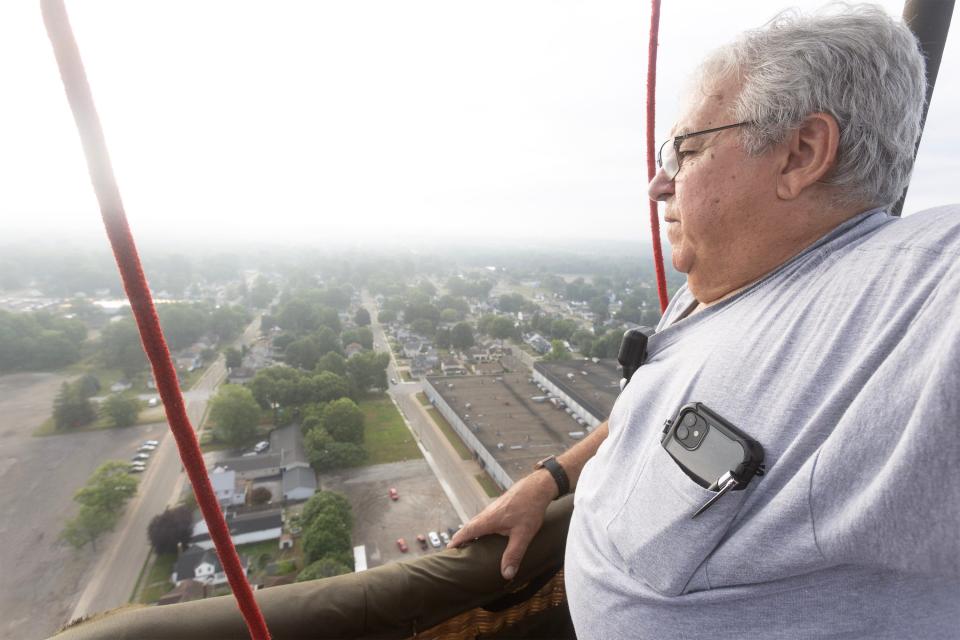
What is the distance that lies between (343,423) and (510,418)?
2.63 meters

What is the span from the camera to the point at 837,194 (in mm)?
509

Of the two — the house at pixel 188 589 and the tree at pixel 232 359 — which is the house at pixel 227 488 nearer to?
the house at pixel 188 589

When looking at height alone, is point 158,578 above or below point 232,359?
below

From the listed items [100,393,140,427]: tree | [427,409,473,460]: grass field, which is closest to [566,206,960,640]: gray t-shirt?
[427,409,473,460]: grass field

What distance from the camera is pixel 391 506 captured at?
539 centimetres

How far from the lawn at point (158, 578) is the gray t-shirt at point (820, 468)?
5.04 m

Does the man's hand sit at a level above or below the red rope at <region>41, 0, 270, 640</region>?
below

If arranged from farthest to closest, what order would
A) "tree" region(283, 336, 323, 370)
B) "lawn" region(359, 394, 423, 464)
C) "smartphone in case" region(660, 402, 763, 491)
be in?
1. "tree" region(283, 336, 323, 370)
2. "lawn" region(359, 394, 423, 464)
3. "smartphone in case" region(660, 402, 763, 491)

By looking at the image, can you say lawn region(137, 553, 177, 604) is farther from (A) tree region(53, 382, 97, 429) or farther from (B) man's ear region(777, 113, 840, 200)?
(B) man's ear region(777, 113, 840, 200)

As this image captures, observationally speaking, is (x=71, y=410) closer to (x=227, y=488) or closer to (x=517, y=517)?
(x=227, y=488)

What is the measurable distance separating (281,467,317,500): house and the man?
5998 millimetres

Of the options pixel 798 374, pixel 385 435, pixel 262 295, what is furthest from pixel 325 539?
pixel 262 295

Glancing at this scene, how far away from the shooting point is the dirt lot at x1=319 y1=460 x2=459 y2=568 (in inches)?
189

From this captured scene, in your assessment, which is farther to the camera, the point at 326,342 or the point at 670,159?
the point at 326,342
